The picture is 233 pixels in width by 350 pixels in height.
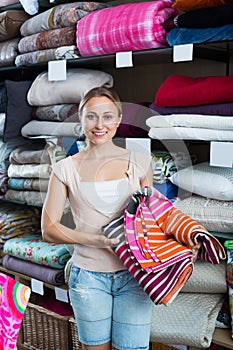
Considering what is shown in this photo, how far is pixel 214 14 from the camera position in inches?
60.7

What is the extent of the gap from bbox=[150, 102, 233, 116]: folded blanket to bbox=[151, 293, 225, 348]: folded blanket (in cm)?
64

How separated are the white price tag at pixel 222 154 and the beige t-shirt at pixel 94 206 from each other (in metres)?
0.26

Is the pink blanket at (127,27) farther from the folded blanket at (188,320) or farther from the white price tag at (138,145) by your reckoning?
the folded blanket at (188,320)

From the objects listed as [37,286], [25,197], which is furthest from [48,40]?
[37,286]

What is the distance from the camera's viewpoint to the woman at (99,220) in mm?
1312

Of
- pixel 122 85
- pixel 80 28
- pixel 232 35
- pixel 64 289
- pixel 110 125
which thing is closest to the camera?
pixel 110 125

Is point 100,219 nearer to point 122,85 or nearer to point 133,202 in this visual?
point 133,202

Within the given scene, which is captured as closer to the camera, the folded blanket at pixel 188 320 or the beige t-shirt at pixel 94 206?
the beige t-shirt at pixel 94 206

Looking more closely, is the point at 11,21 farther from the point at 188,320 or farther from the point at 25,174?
the point at 188,320

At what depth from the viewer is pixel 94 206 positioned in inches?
53.4

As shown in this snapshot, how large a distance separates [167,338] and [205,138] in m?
0.69

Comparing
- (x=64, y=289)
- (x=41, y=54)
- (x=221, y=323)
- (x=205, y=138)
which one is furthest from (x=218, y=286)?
(x=41, y=54)

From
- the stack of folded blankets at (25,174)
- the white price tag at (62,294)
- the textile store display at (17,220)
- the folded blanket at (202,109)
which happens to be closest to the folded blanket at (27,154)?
the stack of folded blankets at (25,174)

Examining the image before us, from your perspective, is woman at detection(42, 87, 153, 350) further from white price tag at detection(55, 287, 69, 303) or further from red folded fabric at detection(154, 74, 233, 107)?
white price tag at detection(55, 287, 69, 303)
